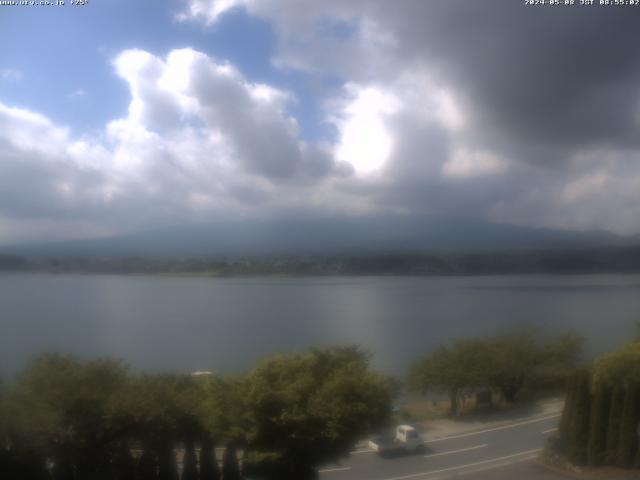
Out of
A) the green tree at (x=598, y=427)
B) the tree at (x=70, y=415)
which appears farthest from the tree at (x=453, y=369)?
the tree at (x=70, y=415)

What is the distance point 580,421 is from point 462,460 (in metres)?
1.96

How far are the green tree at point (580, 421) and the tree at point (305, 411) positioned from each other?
2.94 metres

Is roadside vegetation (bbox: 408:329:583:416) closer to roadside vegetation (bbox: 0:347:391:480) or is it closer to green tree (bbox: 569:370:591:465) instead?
green tree (bbox: 569:370:591:465)

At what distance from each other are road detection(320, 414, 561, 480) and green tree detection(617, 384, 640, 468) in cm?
105

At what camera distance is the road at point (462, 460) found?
6.58 metres

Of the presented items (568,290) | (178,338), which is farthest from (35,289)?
(568,290)

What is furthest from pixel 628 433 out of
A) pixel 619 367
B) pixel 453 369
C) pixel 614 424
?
pixel 453 369

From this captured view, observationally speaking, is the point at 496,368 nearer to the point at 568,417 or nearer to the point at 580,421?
the point at 568,417

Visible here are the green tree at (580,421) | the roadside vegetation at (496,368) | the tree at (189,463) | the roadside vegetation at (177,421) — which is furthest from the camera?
the roadside vegetation at (496,368)

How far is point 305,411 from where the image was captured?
20.0 ft

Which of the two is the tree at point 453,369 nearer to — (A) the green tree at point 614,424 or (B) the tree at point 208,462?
(A) the green tree at point 614,424

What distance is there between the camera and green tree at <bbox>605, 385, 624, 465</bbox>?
689 cm

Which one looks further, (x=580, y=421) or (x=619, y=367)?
(x=619, y=367)

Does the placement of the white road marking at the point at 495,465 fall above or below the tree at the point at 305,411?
below
